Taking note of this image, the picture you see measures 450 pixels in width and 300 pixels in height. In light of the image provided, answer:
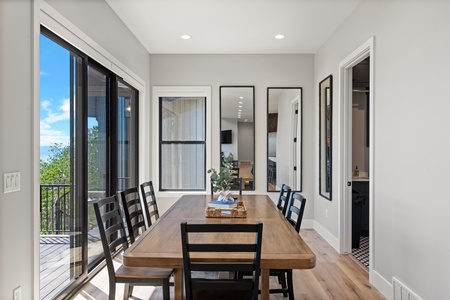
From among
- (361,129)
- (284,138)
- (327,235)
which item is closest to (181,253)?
(327,235)

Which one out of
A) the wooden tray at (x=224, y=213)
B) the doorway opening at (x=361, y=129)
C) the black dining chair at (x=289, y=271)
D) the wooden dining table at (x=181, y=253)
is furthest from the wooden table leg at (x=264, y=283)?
the doorway opening at (x=361, y=129)

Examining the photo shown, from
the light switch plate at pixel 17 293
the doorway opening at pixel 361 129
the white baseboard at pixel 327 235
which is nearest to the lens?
the light switch plate at pixel 17 293

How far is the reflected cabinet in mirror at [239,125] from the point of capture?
16.6 feet

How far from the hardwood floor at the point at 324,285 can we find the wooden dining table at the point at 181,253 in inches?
30.6

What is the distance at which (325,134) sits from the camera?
14.6 ft

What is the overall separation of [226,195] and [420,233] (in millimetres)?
1488

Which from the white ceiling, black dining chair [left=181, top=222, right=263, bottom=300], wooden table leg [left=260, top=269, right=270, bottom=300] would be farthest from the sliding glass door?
wooden table leg [left=260, top=269, right=270, bottom=300]

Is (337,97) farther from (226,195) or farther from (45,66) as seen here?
(45,66)

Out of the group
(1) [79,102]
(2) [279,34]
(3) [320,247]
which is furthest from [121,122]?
(3) [320,247]

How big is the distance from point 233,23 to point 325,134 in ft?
6.61

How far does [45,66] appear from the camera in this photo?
7.64 ft

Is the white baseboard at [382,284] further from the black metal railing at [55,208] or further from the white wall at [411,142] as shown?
the black metal railing at [55,208]

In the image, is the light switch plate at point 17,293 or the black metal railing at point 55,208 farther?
the black metal railing at point 55,208

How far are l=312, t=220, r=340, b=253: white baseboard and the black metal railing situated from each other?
3.05 metres
